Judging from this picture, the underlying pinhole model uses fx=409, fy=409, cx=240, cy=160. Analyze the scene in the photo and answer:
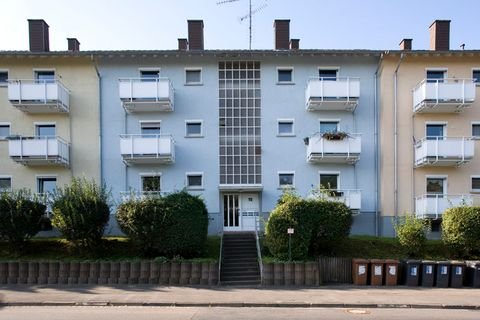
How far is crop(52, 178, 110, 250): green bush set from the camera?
16891mm

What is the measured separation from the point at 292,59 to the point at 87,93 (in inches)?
465

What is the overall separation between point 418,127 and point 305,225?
11006mm

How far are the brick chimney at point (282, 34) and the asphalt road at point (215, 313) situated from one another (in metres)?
16.9

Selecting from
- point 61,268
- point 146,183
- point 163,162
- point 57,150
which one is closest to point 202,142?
point 163,162

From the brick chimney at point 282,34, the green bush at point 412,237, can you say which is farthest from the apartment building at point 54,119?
the green bush at point 412,237

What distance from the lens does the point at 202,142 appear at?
23156 millimetres

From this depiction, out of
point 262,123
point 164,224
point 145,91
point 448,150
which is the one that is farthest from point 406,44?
point 164,224

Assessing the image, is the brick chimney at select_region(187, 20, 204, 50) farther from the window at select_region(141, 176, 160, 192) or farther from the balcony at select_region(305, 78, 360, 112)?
the window at select_region(141, 176, 160, 192)

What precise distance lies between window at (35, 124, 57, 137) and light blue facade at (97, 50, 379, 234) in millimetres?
2985

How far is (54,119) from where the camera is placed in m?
23.2

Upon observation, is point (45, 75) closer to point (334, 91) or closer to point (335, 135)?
point (334, 91)

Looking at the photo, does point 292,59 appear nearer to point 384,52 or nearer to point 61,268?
point 384,52

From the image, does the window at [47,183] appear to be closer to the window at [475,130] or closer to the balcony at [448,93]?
the balcony at [448,93]

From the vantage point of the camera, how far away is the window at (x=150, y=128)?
23250 millimetres
